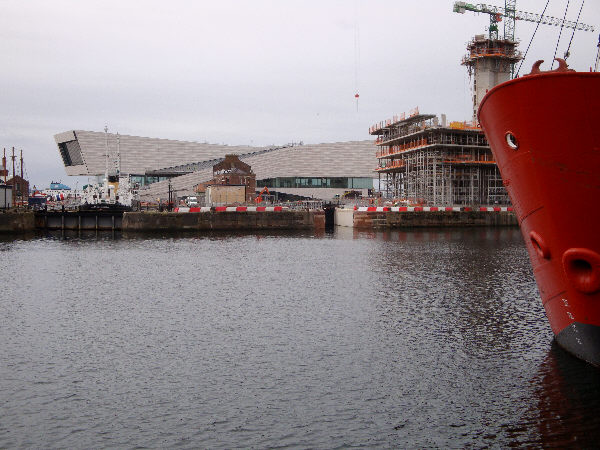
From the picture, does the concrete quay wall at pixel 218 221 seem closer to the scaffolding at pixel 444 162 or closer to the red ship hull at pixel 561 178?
the scaffolding at pixel 444 162

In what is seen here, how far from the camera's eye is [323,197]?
143m

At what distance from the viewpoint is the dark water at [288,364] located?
1220cm

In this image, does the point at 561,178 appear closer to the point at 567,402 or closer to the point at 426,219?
the point at 567,402

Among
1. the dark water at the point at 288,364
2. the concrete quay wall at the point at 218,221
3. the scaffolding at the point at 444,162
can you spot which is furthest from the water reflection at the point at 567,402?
Answer: the scaffolding at the point at 444,162

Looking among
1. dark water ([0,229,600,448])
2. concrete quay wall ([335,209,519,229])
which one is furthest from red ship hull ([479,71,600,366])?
concrete quay wall ([335,209,519,229])

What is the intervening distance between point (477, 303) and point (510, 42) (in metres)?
75.3

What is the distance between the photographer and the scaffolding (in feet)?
266

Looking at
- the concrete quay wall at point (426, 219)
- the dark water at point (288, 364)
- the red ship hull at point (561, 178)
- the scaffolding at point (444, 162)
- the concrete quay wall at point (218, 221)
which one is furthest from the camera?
the scaffolding at point (444, 162)

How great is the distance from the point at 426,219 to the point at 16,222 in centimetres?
5182

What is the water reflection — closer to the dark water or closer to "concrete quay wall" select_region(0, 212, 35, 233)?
the dark water

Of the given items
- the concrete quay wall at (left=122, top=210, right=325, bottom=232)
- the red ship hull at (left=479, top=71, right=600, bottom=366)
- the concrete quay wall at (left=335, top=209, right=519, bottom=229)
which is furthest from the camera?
the concrete quay wall at (left=335, top=209, right=519, bottom=229)

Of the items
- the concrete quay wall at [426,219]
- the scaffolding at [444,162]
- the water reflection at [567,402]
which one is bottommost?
the water reflection at [567,402]

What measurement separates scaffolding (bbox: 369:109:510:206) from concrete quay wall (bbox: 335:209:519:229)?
17.5 ft

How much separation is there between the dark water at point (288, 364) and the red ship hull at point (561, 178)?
199 centimetres
